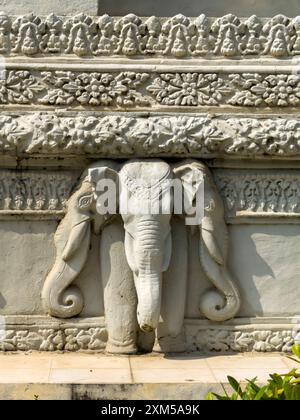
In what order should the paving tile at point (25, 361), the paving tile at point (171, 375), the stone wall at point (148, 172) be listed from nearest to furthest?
the paving tile at point (171, 375) → the paving tile at point (25, 361) → the stone wall at point (148, 172)

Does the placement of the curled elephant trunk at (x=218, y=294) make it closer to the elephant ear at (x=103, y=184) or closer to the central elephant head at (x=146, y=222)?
the central elephant head at (x=146, y=222)

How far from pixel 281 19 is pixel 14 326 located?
8.52 feet

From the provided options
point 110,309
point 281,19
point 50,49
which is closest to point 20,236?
point 110,309

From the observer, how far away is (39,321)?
5.46 metres

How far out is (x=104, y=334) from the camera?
5469 millimetres

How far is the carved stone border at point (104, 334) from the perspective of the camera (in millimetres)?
5449

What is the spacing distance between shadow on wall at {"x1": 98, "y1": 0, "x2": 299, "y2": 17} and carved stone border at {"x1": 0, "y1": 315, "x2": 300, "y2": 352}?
2.54 metres

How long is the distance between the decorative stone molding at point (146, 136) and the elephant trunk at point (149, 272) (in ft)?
Answer: 1.66

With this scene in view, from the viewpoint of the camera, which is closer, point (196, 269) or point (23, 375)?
point (23, 375)

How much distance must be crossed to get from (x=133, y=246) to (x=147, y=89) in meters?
1.00

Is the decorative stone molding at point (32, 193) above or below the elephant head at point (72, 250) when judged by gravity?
above

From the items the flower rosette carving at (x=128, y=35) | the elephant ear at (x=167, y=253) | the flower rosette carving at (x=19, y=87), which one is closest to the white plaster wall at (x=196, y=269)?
the elephant ear at (x=167, y=253)

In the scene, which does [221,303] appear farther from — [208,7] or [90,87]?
[208,7]

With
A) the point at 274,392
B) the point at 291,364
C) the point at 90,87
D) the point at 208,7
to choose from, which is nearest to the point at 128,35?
the point at 90,87
